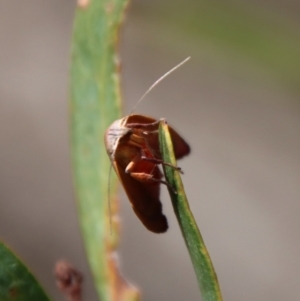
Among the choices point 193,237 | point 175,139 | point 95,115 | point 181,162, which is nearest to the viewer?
point 193,237

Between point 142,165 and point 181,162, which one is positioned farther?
point 181,162

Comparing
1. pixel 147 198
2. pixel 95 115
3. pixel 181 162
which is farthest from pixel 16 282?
pixel 181 162

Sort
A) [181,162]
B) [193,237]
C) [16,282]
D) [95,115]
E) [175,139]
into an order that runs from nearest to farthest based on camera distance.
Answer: [193,237]
[16,282]
[175,139]
[95,115]
[181,162]

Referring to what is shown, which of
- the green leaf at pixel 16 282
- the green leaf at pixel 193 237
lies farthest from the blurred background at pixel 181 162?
the green leaf at pixel 193 237

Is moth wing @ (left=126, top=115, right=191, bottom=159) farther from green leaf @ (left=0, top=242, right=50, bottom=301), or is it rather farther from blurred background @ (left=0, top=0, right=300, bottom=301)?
blurred background @ (left=0, top=0, right=300, bottom=301)

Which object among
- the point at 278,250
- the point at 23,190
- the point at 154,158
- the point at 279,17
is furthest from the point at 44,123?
the point at 154,158

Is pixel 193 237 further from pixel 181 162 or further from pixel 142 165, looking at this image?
pixel 181 162
